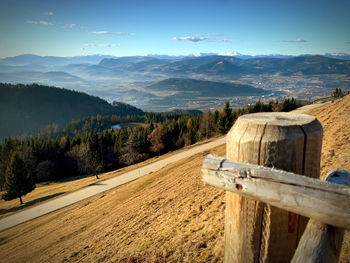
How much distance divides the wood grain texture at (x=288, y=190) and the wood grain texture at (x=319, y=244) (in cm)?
8

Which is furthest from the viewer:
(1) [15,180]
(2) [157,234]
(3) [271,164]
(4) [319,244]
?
(1) [15,180]

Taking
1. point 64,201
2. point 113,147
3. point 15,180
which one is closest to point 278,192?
point 64,201

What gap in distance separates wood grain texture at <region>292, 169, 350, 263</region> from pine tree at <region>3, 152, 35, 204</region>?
41.1 m

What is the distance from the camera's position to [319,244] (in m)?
1.23

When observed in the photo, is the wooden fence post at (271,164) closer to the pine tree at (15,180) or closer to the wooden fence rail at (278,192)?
the wooden fence rail at (278,192)

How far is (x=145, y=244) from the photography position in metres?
8.17

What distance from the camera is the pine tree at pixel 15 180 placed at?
33531 millimetres

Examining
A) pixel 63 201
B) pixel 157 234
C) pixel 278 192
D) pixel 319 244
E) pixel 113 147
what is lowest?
pixel 113 147

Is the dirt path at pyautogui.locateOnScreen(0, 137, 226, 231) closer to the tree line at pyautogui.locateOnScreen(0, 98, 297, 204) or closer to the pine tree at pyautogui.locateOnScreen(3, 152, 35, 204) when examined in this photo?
the pine tree at pyautogui.locateOnScreen(3, 152, 35, 204)

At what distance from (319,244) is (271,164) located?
494mm

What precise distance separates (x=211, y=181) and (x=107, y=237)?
11.0m

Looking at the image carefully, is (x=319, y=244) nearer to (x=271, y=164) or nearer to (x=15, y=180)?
(x=271, y=164)

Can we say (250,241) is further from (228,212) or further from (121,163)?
(121,163)

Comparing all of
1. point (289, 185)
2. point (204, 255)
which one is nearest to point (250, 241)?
point (289, 185)
